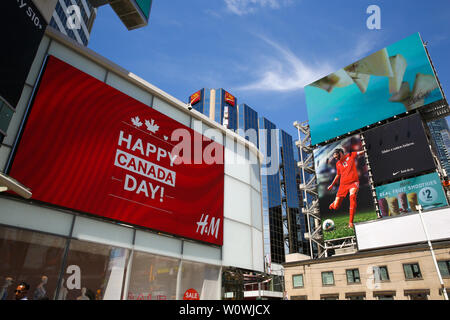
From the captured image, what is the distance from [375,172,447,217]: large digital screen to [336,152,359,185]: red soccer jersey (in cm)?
441

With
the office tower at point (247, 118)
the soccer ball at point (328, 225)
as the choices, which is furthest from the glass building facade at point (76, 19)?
the soccer ball at point (328, 225)

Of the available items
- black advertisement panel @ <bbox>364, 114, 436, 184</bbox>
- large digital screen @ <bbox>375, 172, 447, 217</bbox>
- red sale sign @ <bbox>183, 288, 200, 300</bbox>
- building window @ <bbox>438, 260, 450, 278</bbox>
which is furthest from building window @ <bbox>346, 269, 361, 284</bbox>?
red sale sign @ <bbox>183, 288, 200, 300</bbox>

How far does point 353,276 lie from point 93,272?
36679 mm

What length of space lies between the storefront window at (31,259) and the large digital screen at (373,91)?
53549 mm

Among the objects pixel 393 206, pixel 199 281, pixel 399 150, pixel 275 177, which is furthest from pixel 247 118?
pixel 199 281

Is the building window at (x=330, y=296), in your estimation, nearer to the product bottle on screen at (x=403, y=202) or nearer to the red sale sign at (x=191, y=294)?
the product bottle on screen at (x=403, y=202)

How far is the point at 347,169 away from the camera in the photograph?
52.5 m

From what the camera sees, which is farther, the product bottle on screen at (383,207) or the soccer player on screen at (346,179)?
the soccer player on screen at (346,179)

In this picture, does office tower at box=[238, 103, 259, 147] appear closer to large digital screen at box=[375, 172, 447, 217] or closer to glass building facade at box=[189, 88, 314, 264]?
glass building facade at box=[189, 88, 314, 264]

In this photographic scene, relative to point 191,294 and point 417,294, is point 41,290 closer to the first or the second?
point 191,294

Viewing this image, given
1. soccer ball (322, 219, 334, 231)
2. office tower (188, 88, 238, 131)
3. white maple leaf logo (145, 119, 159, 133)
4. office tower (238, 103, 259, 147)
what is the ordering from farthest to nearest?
office tower (238, 103, 259, 147) < office tower (188, 88, 238, 131) < soccer ball (322, 219, 334, 231) < white maple leaf logo (145, 119, 159, 133)

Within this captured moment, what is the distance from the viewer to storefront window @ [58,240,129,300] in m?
12.7

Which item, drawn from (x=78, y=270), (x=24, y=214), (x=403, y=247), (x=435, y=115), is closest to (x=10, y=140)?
(x=24, y=214)

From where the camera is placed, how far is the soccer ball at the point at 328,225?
50984mm
